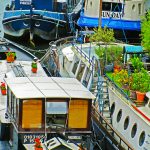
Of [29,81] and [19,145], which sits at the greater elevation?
[29,81]

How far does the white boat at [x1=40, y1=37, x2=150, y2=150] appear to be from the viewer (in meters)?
21.1

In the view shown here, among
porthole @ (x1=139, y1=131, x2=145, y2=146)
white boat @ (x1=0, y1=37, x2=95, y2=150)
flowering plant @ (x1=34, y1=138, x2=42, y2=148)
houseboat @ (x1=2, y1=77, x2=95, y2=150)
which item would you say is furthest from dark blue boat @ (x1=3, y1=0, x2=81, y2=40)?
flowering plant @ (x1=34, y1=138, x2=42, y2=148)

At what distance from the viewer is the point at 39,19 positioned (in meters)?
50.5

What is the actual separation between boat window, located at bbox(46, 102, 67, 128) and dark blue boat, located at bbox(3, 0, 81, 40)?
29.8 meters

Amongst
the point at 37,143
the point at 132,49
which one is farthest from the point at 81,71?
the point at 37,143

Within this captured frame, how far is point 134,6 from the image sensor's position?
158ft

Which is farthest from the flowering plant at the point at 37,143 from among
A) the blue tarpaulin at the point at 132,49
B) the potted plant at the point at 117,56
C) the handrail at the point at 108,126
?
the blue tarpaulin at the point at 132,49

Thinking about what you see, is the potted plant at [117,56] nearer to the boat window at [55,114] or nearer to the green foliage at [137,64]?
the green foliage at [137,64]

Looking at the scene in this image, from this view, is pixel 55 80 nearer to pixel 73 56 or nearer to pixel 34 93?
pixel 34 93

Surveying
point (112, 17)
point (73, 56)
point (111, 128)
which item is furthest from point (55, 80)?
point (112, 17)

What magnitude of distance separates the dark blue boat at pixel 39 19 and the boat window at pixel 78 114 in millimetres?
29545

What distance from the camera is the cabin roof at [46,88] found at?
827 inches

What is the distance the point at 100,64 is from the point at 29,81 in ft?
12.7

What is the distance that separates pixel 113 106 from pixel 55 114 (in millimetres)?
3381
